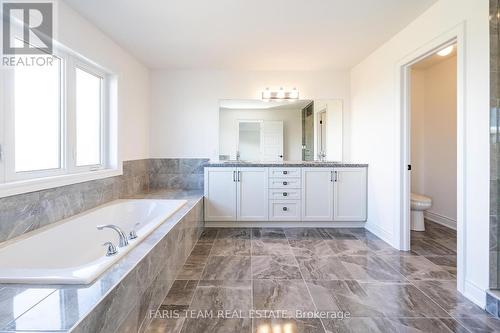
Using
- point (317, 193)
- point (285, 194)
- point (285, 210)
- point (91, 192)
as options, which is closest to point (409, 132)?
point (317, 193)

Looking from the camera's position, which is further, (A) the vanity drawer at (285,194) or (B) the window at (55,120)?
(A) the vanity drawer at (285,194)

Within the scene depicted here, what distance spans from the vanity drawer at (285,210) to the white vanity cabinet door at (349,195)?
53 centimetres

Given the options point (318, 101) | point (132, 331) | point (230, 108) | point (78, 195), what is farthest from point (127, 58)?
point (132, 331)

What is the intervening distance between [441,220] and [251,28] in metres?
3.74

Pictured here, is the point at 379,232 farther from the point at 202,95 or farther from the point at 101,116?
the point at 101,116

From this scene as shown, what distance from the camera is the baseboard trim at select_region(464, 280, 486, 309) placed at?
1.82 m

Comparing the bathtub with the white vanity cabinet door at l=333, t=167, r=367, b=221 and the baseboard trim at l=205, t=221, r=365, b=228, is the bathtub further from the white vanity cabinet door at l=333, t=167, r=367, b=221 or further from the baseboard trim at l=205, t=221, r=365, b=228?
the white vanity cabinet door at l=333, t=167, r=367, b=221

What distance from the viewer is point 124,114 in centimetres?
332

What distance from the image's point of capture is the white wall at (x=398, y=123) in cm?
183

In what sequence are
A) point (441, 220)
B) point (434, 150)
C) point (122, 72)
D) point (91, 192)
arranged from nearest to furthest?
point (91, 192), point (122, 72), point (441, 220), point (434, 150)

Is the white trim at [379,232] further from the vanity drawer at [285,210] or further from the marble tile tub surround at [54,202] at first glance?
the marble tile tub surround at [54,202]

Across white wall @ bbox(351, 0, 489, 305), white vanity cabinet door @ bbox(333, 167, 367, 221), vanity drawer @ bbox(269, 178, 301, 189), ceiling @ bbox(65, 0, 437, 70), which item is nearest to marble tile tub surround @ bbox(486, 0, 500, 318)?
white wall @ bbox(351, 0, 489, 305)

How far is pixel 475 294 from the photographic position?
1.88 meters

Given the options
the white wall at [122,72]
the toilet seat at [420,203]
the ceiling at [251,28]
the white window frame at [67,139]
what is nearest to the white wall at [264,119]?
the ceiling at [251,28]
